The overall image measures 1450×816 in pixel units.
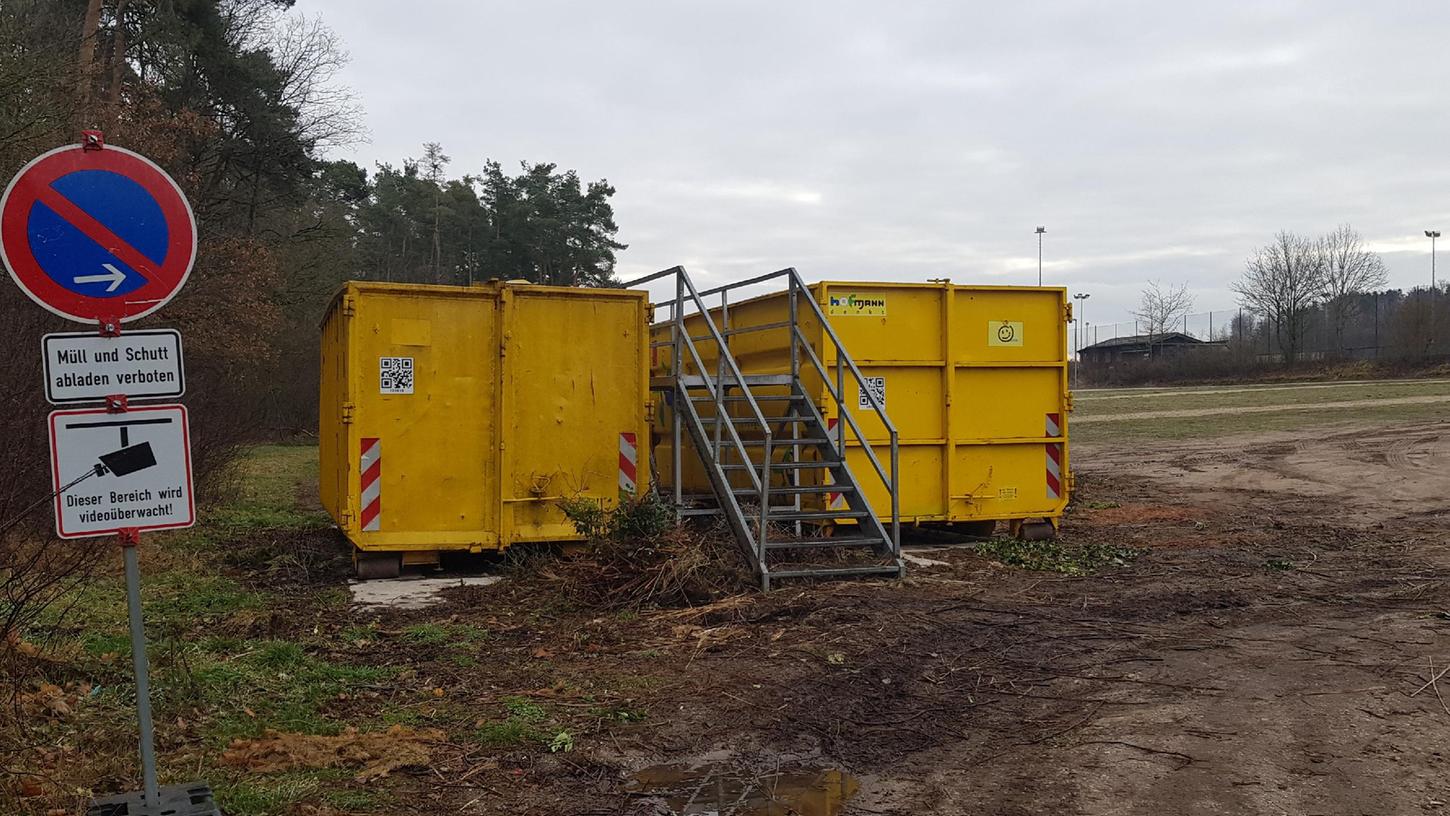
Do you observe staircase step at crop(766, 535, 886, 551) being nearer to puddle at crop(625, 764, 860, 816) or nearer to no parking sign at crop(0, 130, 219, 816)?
puddle at crop(625, 764, 860, 816)

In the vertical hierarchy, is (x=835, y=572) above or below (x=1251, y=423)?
below

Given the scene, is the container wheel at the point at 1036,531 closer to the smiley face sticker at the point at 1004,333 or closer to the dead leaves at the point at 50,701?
the smiley face sticker at the point at 1004,333

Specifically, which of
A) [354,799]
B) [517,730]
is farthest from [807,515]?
[354,799]

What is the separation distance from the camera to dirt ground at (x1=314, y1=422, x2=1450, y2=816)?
443cm

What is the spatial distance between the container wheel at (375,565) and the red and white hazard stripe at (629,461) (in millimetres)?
1981

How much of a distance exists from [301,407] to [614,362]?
81.2 ft

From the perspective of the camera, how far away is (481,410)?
Answer: 9352mm

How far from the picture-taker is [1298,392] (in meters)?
46.2

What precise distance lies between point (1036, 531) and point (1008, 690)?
18.8ft

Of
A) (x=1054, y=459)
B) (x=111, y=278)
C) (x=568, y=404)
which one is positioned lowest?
(x=1054, y=459)

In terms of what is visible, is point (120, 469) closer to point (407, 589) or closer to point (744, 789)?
point (744, 789)

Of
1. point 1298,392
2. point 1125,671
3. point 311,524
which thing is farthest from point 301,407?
point 1298,392

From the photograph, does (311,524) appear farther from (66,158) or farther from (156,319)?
(66,158)

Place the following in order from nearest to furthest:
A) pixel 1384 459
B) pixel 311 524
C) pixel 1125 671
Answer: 1. pixel 1125 671
2. pixel 311 524
3. pixel 1384 459
